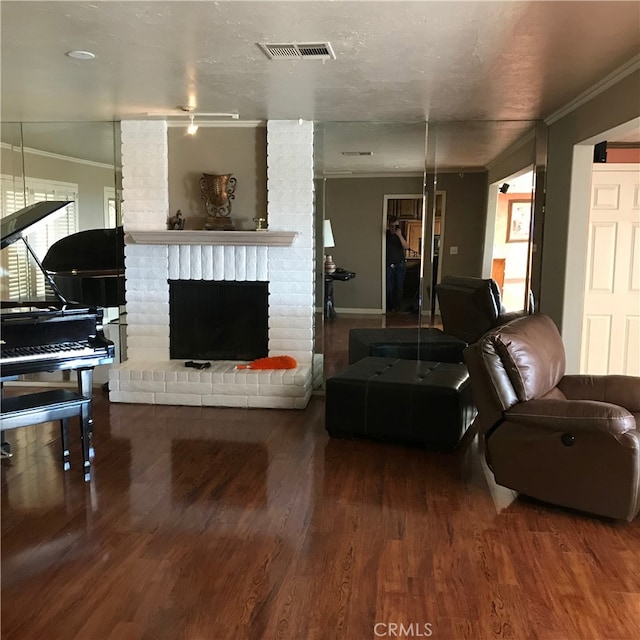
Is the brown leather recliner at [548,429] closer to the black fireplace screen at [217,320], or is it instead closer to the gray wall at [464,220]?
the gray wall at [464,220]

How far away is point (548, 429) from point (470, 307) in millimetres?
2162

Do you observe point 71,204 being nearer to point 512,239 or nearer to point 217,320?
point 217,320

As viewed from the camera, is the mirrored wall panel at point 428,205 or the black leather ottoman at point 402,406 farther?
the mirrored wall panel at point 428,205

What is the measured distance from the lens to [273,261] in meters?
5.23

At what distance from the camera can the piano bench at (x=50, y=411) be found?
328 centimetres

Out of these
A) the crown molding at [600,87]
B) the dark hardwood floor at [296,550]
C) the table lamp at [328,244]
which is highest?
the crown molding at [600,87]

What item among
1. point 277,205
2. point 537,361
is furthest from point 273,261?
point 537,361

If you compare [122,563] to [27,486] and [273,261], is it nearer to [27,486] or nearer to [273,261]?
[27,486]

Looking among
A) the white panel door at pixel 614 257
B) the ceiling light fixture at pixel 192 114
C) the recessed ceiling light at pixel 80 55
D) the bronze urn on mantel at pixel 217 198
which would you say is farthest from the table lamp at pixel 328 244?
the recessed ceiling light at pixel 80 55

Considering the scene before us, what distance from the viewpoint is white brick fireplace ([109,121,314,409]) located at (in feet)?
16.4

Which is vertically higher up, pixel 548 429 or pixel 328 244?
pixel 328 244

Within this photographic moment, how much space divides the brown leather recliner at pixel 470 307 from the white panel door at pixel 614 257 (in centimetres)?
55

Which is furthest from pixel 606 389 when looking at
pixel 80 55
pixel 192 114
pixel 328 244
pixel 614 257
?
pixel 192 114

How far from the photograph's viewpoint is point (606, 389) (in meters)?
3.58
